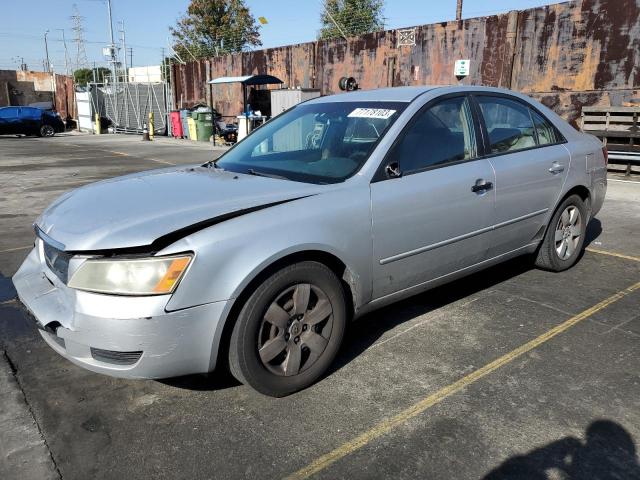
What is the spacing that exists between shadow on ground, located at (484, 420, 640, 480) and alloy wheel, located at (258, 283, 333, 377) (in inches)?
41.8

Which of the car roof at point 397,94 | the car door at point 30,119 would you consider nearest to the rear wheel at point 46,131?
the car door at point 30,119

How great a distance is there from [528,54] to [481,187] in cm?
1022

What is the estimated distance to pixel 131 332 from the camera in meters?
2.33

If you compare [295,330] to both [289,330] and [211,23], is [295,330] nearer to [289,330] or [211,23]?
[289,330]

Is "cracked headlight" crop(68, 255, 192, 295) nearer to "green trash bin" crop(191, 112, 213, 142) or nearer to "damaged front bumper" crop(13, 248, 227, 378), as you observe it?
"damaged front bumper" crop(13, 248, 227, 378)

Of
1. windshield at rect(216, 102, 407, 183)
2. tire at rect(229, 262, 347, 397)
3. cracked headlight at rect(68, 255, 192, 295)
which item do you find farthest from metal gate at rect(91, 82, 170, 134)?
cracked headlight at rect(68, 255, 192, 295)

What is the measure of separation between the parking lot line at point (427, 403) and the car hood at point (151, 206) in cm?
119

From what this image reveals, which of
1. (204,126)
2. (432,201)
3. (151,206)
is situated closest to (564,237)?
(432,201)

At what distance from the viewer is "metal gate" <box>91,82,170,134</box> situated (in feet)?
85.7

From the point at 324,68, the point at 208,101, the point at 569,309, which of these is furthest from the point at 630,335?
the point at 208,101

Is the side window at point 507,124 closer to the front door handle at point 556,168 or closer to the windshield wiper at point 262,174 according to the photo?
the front door handle at point 556,168

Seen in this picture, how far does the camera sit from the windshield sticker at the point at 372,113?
338cm

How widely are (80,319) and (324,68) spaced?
660 inches

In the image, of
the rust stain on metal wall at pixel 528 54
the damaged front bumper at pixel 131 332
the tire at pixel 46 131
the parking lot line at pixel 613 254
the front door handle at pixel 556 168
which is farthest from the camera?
the tire at pixel 46 131
